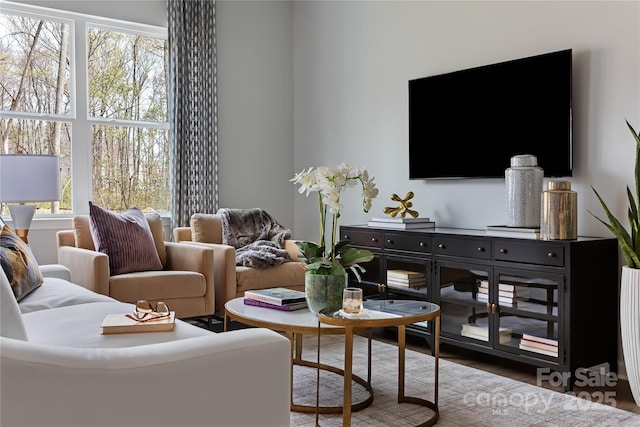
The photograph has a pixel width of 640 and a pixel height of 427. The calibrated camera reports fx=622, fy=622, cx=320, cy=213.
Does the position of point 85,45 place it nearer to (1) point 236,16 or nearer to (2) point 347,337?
(1) point 236,16

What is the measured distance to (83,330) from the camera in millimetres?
2209

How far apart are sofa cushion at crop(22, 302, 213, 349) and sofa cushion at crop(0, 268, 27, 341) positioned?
0.95ft

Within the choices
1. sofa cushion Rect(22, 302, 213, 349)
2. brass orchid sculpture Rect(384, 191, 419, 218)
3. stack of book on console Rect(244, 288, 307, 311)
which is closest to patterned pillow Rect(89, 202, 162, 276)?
sofa cushion Rect(22, 302, 213, 349)

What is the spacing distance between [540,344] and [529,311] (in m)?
0.17

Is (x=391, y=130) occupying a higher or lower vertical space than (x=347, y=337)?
higher

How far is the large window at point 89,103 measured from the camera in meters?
4.51

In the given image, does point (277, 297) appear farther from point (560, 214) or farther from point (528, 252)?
point (560, 214)

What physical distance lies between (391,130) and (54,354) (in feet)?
12.4

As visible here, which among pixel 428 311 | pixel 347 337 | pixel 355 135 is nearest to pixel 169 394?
pixel 347 337

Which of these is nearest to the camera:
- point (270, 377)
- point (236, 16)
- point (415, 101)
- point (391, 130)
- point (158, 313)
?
point (270, 377)

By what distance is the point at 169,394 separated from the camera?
1357 mm

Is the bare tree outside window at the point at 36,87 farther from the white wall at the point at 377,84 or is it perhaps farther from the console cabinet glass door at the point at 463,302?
the console cabinet glass door at the point at 463,302

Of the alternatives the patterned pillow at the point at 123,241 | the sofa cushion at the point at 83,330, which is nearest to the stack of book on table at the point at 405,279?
the patterned pillow at the point at 123,241

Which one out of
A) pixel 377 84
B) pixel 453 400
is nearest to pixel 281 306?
pixel 453 400
